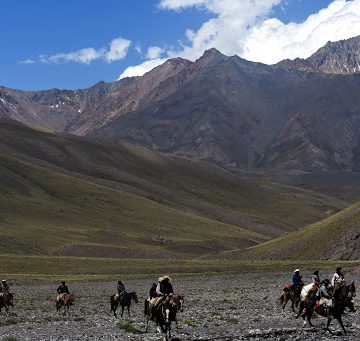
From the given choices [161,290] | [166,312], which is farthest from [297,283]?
[166,312]

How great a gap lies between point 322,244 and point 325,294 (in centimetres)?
10369

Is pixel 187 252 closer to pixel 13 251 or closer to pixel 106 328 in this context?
pixel 13 251

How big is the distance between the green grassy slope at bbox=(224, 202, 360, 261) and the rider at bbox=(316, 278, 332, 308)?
90584 mm

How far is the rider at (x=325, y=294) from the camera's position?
30.6 m

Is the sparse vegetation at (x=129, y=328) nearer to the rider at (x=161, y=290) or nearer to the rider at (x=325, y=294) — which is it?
the rider at (x=161, y=290)

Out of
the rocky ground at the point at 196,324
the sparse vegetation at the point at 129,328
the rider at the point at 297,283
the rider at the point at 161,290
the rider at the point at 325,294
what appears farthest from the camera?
the rider at the point at 297,283

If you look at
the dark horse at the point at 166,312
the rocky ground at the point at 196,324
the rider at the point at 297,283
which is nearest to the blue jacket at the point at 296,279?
the rider at the point at 297,283

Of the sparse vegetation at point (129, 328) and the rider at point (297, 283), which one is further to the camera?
the rider at point (297, 283)

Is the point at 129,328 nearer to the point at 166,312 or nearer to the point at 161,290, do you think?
the point at 161,290

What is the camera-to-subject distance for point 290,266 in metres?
112

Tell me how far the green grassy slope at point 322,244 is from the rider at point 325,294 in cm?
9058

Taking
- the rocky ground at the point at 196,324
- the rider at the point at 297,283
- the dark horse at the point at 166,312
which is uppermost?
the rider at the point at 297,283

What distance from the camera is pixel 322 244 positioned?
131500 millimetres

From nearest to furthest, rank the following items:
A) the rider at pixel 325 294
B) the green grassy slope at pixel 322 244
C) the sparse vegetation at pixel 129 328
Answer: the rider at pixel 325 294
the sparse vegetation at pixel 129 328
the green grassy slope at pixel 322 244
